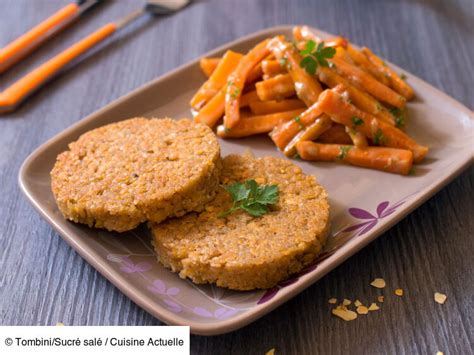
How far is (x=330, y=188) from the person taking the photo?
403 centimetres

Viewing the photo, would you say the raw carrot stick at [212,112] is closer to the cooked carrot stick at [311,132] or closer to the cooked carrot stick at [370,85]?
the cooked carrot stick at [311,132]

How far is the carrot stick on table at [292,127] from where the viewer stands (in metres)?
4.24

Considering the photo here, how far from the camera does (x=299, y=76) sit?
4.33 metres

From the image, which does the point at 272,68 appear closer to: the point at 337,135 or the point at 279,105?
the point at 279,105

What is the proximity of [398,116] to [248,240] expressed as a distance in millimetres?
1601

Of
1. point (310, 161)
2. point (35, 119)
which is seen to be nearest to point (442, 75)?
point (310, 161)

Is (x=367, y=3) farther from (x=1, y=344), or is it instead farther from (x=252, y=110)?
(x=1, y=344)

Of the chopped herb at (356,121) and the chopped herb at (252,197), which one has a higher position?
the chopped herb at (252,197)

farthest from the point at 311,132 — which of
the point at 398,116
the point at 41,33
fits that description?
the point at 41,33

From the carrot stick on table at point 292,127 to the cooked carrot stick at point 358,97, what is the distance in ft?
0.67

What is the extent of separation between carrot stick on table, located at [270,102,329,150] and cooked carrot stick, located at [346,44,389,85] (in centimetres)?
59

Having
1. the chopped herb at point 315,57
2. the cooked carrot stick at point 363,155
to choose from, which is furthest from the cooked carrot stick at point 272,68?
the cooked carrot stick at point 363,155

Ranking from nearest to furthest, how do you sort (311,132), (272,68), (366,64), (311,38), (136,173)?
(136,173) < (311,132) < (272,68) < (366,64) < (311,38)

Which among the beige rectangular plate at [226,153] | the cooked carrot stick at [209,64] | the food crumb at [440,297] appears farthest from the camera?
the cooked carrot stick at [209,64]
